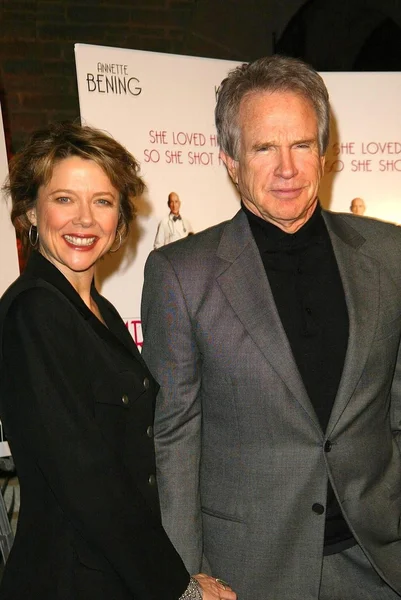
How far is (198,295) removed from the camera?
201 cm

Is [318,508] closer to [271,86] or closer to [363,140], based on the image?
[271,86]

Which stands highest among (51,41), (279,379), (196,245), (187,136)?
(51,41)

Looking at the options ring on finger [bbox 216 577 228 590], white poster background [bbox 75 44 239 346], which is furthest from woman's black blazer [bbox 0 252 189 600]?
white poster background [bbox 75 44 239 346]

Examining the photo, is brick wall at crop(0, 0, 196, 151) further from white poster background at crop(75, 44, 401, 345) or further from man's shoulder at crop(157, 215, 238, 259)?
man's shoulder at crop(157, 215, 238, 259)

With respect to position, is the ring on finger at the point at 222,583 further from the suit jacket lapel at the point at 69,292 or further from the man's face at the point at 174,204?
the man's face at the point at 174,204

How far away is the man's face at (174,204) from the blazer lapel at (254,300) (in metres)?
1.31

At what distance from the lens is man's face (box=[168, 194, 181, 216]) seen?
3.43 meters

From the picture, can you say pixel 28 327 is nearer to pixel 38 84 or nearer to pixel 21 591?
pixel 21 591

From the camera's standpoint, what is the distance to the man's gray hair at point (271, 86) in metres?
2.04

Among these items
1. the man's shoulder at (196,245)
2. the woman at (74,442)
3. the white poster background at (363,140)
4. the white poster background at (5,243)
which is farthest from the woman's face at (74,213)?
the white poster background at (363,140)

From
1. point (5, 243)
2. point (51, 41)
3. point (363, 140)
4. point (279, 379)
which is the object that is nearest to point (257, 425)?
point (279, 379)

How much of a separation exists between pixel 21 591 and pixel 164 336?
661 millimetres

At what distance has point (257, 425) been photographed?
6.35 feet

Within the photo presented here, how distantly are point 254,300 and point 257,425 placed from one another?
0.30 metres
